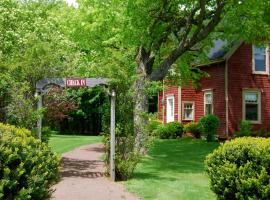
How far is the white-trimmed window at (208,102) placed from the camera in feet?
113

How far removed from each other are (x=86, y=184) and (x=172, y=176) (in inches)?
133

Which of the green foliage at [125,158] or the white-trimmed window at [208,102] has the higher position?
the white-trimmed window at [208,102]

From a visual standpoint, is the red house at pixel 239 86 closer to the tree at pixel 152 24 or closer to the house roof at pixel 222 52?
the house roof at pixel 222 52

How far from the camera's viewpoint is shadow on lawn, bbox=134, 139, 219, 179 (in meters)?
18.0

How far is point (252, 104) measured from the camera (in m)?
33.0

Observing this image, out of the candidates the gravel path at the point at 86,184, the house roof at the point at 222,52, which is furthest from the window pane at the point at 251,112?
the gravel path at the point at 86,184

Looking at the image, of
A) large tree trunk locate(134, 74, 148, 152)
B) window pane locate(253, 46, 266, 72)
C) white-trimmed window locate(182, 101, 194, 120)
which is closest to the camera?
large tree trunk locate(134, 74, 148, 152)

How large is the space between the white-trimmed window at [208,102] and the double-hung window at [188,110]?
225 cm

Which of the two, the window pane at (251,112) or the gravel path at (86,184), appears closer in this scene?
the gravel path at (86,184)

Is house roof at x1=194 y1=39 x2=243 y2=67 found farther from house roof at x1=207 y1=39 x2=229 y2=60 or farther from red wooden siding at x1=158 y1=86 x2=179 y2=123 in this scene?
red wooden siding at x1=158 y1=86 x2=179 y2=123

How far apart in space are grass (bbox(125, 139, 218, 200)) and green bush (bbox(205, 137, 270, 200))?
8.11ft

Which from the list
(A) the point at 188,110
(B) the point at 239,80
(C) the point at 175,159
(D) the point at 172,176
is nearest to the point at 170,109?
(A) the point at 188,110

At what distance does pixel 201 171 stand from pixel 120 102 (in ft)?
13.7

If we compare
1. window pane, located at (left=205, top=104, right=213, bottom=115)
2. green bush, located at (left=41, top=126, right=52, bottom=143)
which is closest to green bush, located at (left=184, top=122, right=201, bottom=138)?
window pane, located at (left=205, top=104, right=213, bottom=115)
